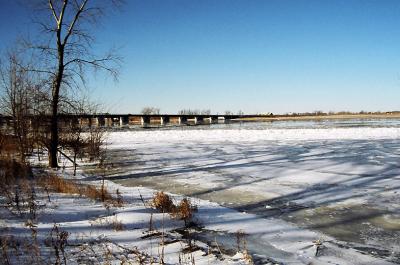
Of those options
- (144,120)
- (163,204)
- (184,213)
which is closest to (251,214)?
(184,213)

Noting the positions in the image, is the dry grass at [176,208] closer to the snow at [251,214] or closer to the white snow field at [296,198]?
the snow at [251,214]

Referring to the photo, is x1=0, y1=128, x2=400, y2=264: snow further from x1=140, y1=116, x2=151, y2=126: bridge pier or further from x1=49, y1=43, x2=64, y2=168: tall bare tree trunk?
x1=140, y1=116, x2=151, y2=126: bridge pier

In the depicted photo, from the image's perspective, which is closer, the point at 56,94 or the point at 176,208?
the point at 176,208

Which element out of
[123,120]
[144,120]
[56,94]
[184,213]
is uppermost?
[56,94]

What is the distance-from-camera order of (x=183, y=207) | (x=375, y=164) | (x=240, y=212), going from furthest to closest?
1. (x=375, y=164)
2. (x=240, y=212)
3. (x=183, y=207)

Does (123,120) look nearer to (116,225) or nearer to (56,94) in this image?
(56,94)

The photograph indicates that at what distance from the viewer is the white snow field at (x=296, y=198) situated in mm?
5242

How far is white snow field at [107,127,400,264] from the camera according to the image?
5242 millimetres

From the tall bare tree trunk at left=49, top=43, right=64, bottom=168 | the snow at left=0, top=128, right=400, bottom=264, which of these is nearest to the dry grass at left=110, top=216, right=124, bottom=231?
the snow at left=0, top=128, right=400, bottom=264

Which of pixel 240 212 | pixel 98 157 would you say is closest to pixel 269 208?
pixel 240 212

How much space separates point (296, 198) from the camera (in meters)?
8.37

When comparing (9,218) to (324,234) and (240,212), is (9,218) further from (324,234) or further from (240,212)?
(324,234)

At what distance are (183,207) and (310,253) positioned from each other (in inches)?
95.0

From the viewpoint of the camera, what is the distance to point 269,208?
7.55 m
